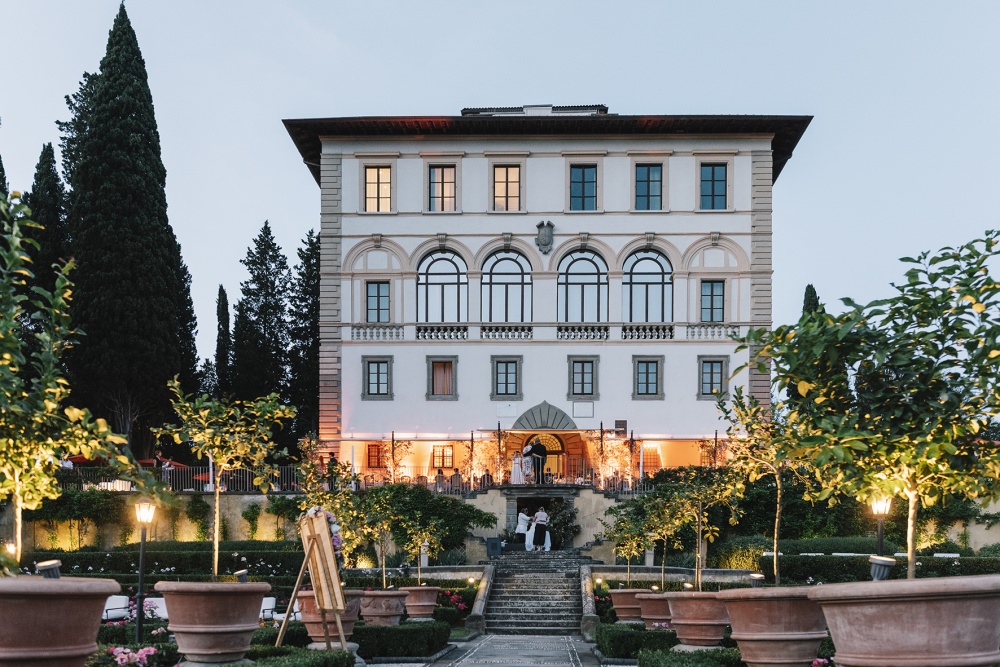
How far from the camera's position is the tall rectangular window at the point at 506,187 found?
3969 centimetres

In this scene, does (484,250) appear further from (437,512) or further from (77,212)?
(77,212)

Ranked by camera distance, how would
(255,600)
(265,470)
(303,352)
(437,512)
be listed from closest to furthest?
(255,600)
(265,470)
(437,512)
(303,352)

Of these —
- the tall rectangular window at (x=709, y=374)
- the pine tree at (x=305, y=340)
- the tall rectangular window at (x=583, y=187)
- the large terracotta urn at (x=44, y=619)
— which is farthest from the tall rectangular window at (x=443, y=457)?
the large terracotta urn at (x=44, y=619)

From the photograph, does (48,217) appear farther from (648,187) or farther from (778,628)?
(778,628)

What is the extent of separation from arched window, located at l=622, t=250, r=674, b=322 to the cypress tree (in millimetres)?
20387

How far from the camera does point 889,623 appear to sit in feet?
18.4

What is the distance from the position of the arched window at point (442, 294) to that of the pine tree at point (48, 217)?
1211 centimetres

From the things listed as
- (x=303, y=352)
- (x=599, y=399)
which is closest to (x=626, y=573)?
(x=599, y=399)

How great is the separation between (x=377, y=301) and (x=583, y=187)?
8.06m

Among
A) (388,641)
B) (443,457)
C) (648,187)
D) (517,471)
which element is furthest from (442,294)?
(388,641)

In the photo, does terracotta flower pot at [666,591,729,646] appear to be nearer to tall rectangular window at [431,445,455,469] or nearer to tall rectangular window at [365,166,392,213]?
tall rectangular window at [431,445,455,469]

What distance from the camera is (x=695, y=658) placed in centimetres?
1208

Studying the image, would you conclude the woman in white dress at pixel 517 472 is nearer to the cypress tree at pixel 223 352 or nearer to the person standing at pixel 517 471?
the person standing at pixel 517 471

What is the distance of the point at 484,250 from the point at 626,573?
1481 centimetres
